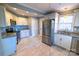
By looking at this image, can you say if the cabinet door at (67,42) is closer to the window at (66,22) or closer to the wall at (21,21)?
the window at (66,22)

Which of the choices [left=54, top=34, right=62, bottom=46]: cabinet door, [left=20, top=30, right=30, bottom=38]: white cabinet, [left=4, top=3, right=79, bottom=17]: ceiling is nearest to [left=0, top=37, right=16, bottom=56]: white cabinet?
[left=20, top=30, right=30, bottom=38]: white cabinet

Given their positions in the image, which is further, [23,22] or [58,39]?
[58,39]

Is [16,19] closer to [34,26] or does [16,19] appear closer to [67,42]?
[34,26]

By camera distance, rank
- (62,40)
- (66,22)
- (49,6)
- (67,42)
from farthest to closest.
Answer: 1. (62,40)
2. (67,42)
3. (66,22)
4. (49,6)

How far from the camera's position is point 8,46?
5.47 ft

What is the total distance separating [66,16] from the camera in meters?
1.64

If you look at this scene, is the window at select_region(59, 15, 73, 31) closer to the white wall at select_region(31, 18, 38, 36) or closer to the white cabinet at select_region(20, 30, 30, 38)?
the white wall at select_region(31, 18, 38, 36)

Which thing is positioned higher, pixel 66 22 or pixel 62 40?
pixel 66 22

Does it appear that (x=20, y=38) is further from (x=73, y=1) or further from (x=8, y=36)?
(x=73, y=1)

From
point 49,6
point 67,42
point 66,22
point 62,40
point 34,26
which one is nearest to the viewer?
point 49,6

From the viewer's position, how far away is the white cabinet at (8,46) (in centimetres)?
149

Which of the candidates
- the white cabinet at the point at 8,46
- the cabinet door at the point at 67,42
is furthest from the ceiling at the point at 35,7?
the cabinet door at the point at 67,42

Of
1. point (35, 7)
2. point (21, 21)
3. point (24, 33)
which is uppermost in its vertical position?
point (35, 7)

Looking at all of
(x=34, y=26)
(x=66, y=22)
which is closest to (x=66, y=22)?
(x=66, y=22)
